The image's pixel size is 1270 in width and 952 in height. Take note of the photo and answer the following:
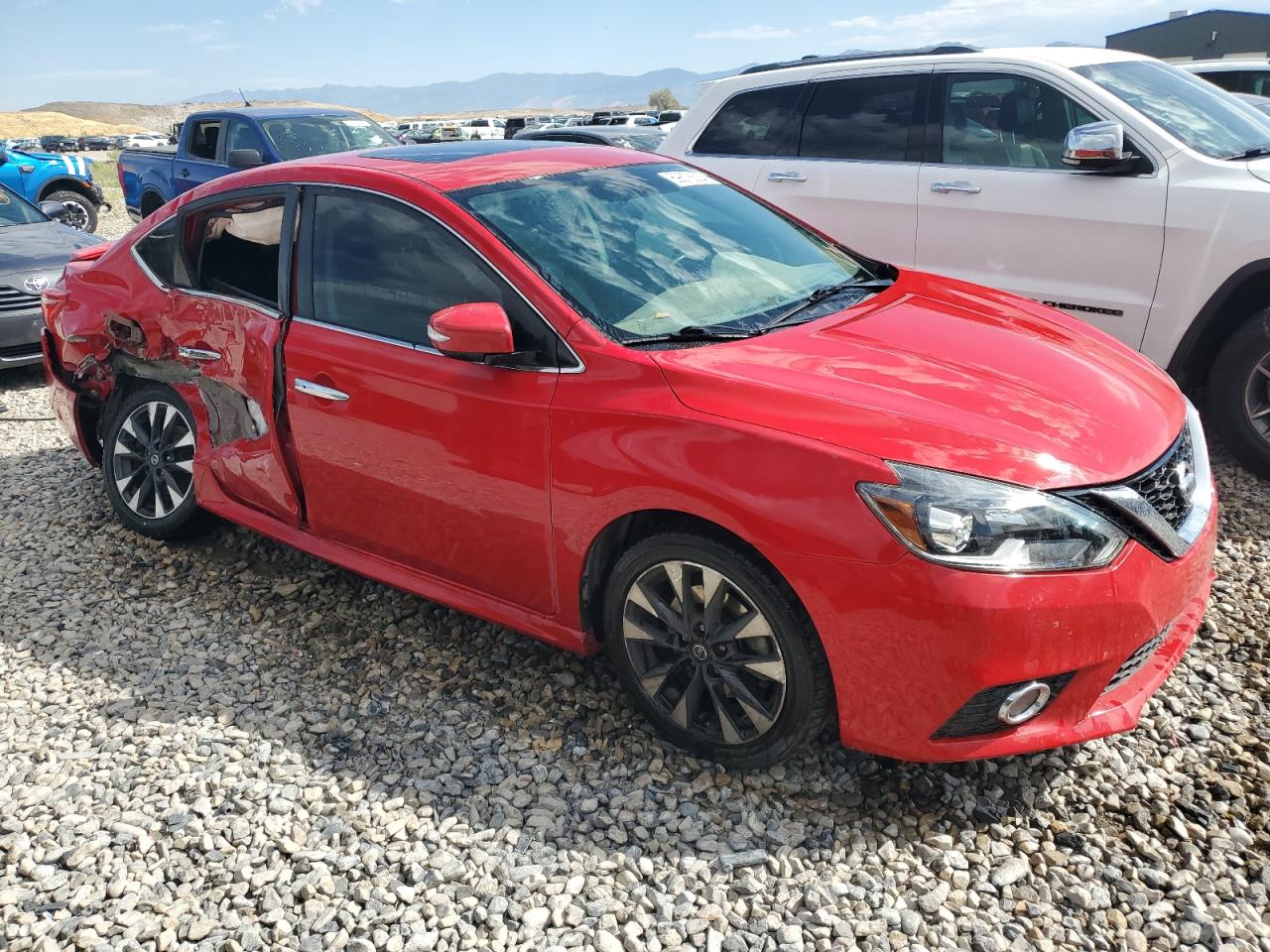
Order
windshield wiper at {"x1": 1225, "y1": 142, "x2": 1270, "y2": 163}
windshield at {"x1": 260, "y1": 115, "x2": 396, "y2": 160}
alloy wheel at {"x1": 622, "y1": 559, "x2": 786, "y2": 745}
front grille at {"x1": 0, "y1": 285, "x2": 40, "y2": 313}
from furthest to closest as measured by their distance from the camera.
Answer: windshield at {"x1": 260, "y1": 115, "x2": 396, "y2": 160}
front grille at {"x1": 0, "y1": 285, "x2": 40, "y2": 313}
windshield wiper at {"x1": 1225, "y1": 142, "x2": 1270, "y2": 163}
alloy wheel at {"x1": 622, "y1": 559, "x2": 786, "y2": 745}

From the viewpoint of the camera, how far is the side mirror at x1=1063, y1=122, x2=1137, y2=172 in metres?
4.50

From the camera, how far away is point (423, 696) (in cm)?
341

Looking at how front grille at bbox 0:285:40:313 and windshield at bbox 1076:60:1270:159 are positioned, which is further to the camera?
front grille at bbox 0:285:40:313

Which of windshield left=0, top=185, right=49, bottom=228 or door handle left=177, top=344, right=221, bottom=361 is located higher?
windshield left=0, top=185, right=49, bottom=228

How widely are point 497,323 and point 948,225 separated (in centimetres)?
341

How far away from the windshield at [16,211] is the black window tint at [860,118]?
6786 millimetres

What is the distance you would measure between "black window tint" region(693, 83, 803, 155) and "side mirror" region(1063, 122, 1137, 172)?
1817 millimetres

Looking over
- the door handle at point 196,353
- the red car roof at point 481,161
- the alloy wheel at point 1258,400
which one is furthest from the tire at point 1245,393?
the door handle at point 196,353

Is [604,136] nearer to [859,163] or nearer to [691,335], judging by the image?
[859,163]

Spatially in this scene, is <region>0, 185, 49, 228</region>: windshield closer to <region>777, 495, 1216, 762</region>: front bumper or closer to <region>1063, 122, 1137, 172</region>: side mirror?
<region>1063, 122, 1137, 172</region>: side mirror

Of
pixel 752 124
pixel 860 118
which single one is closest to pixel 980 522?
pixel 860 118

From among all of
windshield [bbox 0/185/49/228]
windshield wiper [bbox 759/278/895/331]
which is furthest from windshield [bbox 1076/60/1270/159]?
windshield [bbox 0/185/49/228]

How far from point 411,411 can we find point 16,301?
5.62 metres

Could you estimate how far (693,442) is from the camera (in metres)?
2.59
